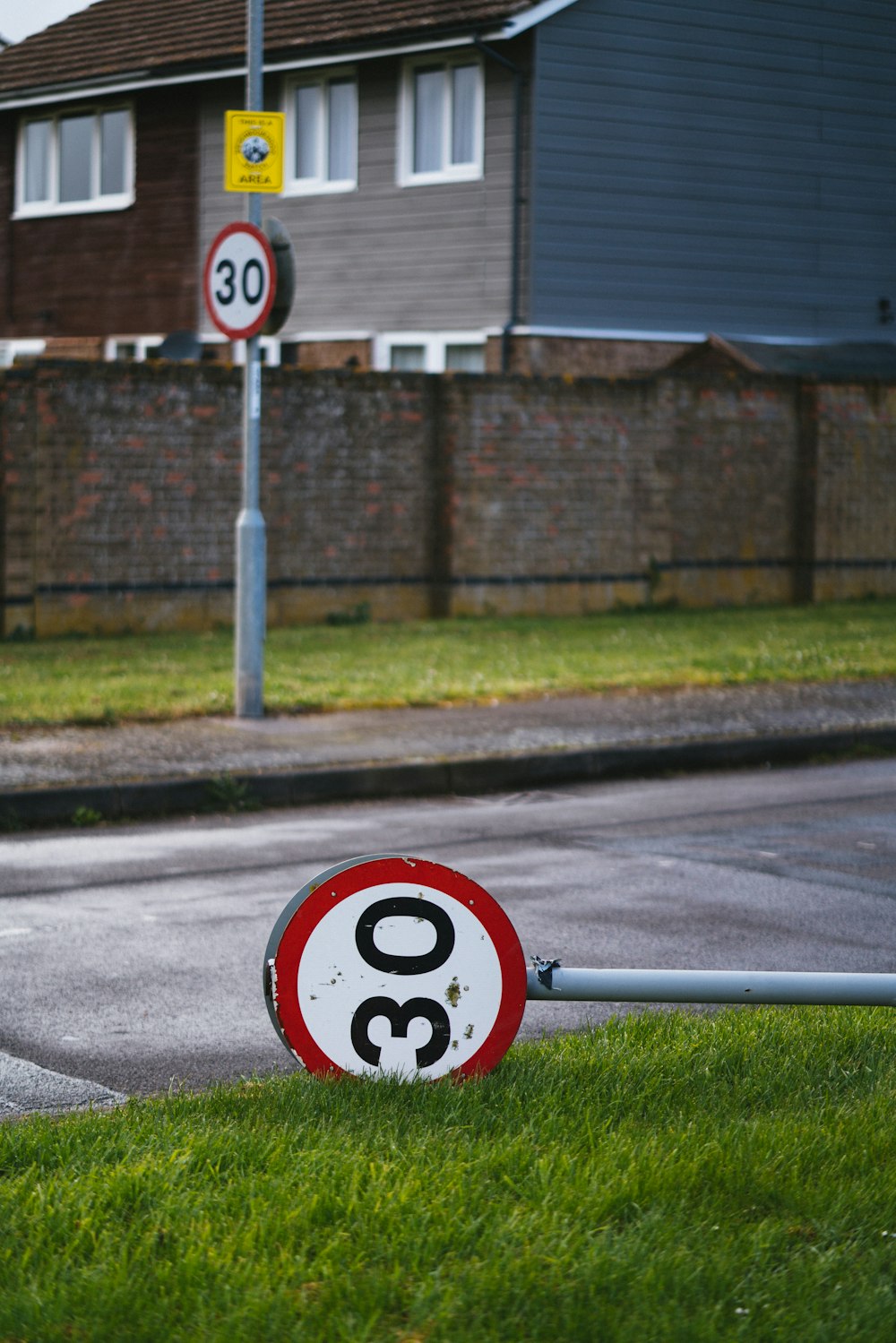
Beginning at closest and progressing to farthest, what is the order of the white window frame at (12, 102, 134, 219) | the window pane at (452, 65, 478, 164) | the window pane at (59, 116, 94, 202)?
the window pane at (452, 65, 478, 164), the white window frame at (12, 102, 134, 219), the window pane at (59, 116, 94, 202)

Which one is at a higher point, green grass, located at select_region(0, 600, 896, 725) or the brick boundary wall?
the brick boundary wall

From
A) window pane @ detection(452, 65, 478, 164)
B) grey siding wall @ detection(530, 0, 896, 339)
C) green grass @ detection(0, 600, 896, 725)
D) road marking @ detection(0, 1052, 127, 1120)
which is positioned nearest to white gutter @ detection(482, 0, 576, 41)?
grey siding wall @ detection(530, 0, 896, 339)

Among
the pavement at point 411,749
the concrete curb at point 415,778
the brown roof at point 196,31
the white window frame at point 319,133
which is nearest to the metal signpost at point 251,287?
the pavement at point 411,749

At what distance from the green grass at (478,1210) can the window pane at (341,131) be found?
21290 millimetres

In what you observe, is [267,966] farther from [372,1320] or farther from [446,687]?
[446,687]

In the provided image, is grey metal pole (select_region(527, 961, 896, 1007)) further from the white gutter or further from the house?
the white gutter

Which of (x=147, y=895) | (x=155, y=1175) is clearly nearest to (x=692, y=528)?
(x=147, y=895)

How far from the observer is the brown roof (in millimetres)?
22938

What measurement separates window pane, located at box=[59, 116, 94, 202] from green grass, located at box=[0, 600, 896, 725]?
41.3 ft

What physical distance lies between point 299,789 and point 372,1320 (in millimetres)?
7273

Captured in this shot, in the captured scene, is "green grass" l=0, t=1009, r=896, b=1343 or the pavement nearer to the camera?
"green grass" l=0, t=1009, r=896, b=1343

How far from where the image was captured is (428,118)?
2391cm

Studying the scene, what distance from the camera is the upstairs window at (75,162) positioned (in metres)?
27.3

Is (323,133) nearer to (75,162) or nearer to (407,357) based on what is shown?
(407,357)
